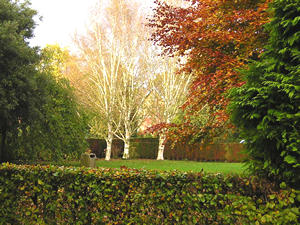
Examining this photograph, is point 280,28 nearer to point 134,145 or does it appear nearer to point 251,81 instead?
point 251,81

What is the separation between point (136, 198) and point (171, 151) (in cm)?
2046

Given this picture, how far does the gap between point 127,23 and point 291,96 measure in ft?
59.6

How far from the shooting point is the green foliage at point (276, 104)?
127 inches

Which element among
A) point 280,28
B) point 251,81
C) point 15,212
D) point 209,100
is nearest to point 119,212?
point 15,212

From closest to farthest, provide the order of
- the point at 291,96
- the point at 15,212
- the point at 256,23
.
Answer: the point at 291,96, the point at 15,212, the point at 256,23

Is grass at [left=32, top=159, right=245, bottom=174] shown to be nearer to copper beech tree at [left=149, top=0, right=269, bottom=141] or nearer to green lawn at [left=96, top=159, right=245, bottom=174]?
green lawn at [left=96, top=159, right=245, bottom=174]

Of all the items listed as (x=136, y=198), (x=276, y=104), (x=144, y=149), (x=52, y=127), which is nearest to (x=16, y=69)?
(x=52, y=127)

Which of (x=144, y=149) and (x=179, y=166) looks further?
(x=144, y=149)

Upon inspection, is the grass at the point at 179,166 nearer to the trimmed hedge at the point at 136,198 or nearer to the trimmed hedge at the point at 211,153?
the trimmed hedge at the point at 211,153

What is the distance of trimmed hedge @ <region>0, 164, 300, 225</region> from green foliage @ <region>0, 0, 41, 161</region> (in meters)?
6.85

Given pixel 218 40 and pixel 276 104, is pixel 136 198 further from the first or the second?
pixel 218 40

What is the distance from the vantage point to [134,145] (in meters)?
25.0

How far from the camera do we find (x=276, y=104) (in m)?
3.40

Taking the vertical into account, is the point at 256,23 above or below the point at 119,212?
above
